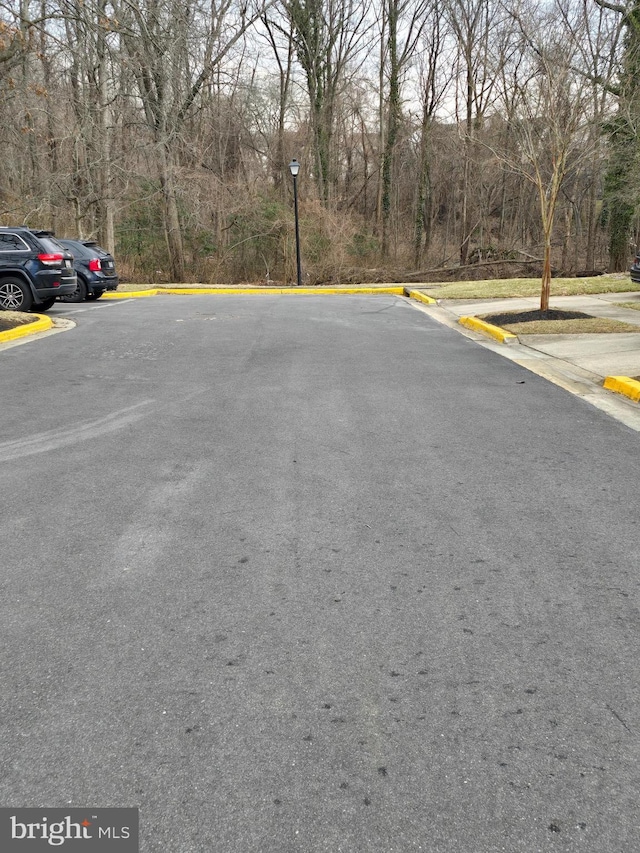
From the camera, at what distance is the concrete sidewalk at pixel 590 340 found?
9.62 metres

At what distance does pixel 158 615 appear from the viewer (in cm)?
335

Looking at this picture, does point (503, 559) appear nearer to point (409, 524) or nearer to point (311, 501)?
point (409, 524)

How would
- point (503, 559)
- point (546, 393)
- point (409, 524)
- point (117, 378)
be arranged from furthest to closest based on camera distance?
point (117, 378) < point (546, 393) < point (409, 524) < point (503, 559)

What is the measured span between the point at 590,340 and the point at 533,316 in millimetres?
2613

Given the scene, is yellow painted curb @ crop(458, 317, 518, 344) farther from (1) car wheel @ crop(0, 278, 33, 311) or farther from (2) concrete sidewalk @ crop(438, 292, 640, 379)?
(1) car wheel @ crop(0, 278, 33, 311)

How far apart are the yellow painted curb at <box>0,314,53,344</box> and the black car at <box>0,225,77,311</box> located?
4.04 ft

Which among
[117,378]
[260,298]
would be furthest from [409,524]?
[260,298]

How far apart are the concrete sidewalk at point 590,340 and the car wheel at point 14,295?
9645mm

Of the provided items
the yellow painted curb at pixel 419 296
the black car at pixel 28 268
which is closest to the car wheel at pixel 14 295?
the black car at pixel 28 268

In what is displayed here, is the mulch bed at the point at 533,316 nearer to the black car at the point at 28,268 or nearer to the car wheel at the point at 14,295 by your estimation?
the black car at the point at 28,268

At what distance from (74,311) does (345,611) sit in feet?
50.6

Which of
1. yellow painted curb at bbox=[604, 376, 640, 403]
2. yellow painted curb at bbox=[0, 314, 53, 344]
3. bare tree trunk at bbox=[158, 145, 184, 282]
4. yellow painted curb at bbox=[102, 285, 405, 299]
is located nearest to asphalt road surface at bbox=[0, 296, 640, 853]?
yellow painted curb at bbox=[604, 376, 640, 403]

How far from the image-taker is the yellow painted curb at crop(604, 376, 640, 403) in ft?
25.8

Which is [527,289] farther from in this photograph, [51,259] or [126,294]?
[51,259]
